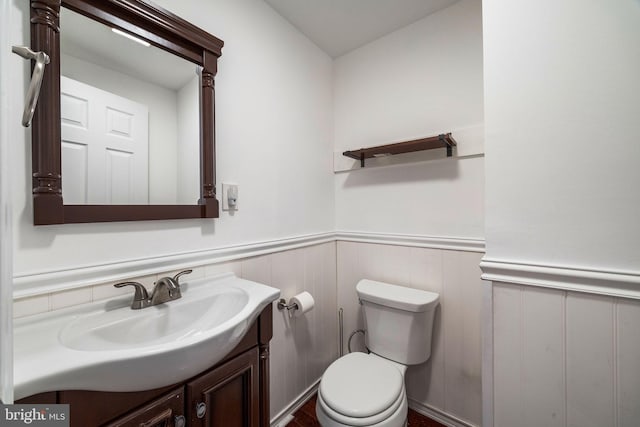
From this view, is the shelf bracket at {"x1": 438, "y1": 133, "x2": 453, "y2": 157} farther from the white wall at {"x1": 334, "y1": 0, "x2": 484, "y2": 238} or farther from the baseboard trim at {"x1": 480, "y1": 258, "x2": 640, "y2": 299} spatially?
the baseboard trim at {"x1": 480, "y1": 258, "x2": 640, "y2": 299}

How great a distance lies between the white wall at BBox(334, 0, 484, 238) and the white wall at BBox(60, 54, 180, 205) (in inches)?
42.6

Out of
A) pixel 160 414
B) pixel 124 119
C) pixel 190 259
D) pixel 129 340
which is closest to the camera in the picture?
pixel 160 414

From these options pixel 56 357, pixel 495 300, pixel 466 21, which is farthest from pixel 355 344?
pixel 466 21

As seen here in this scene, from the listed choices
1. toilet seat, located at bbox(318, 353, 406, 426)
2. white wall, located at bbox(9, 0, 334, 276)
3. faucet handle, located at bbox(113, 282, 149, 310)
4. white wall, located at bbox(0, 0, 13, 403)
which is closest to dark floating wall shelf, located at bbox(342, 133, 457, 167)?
white wall, located at bbox(9, 0, 334, 276)

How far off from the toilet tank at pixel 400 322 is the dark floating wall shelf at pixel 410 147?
806mm

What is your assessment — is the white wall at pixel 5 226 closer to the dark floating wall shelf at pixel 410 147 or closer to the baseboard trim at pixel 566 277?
the baseboard trim at pixel 566 277

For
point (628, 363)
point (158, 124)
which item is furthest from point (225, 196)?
point (628, 363)

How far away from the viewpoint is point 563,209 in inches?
32.9

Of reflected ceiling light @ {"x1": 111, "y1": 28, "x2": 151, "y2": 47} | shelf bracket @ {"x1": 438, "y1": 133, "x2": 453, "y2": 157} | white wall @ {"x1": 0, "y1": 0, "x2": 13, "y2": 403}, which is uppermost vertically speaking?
reflected ceiling light @ {"x1": 111, "y1": 28, "x2": 151, "y2": 47}


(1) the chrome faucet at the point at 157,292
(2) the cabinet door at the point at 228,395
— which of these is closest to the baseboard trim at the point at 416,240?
(2) the cabinet door at the point at 228,395

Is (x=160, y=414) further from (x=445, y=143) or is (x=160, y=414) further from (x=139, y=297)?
(x=445, y=143)

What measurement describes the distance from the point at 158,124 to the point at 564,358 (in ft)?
5.39

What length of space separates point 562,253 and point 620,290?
0.52 feet

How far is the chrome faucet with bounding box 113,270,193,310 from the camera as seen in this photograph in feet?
2.77
